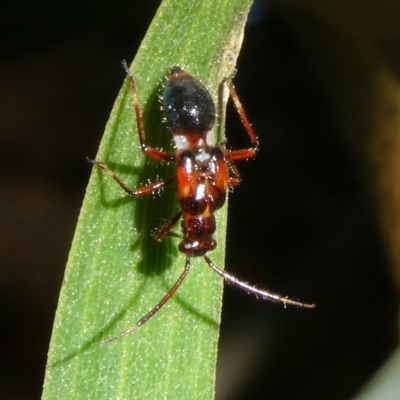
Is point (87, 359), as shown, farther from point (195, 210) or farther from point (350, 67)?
point (350, 67)

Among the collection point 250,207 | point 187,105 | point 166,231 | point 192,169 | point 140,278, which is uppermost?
point 187,105

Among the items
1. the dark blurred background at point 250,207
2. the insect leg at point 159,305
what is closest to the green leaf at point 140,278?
the insect leg at point 159,305

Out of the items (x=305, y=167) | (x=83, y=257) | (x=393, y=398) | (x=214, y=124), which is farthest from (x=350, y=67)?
(x=83, y=257)

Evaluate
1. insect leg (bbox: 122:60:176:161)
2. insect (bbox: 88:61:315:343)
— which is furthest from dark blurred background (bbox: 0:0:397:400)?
insect leg (bbox: 122:60:176:161)

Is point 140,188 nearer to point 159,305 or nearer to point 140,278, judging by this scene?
point 140,278

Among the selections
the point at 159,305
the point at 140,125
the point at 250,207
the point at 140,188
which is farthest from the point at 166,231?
the point at 250,207

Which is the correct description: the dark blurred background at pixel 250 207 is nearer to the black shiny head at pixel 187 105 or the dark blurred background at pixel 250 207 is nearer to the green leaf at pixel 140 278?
the black shiny head at pixel 187 105

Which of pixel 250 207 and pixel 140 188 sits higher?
pixel 140 188
